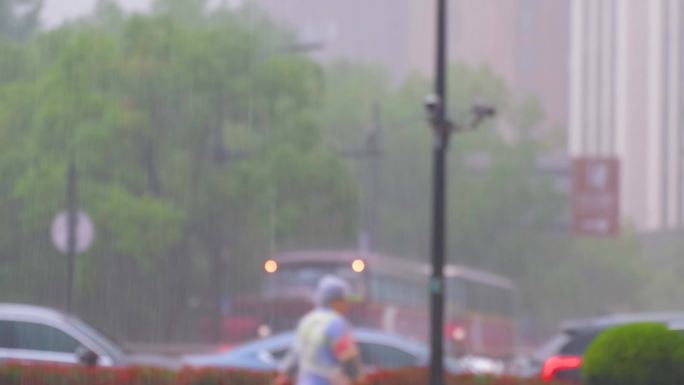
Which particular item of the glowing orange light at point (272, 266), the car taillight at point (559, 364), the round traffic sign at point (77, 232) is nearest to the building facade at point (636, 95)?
the glowing orange light at point (272, 266)

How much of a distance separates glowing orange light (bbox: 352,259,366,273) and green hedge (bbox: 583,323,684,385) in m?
16.3

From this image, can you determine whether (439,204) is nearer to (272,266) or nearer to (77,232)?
(77,232)

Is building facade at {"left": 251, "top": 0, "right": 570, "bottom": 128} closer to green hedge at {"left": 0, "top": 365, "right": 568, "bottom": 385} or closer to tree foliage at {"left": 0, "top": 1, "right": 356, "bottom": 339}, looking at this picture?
tree foliage at {"left": 0, "top": 1, "right": 356, "bottom": 339}

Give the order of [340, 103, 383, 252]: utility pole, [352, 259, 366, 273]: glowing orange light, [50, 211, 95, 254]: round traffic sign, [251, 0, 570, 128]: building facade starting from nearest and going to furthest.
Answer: [50, 211, 95, 254]: round traffic sign, [352, 259, 366, 273]: glowing orange light, [340, 103, 383, 252]: utility pole, [251, 0, 570, 128]: building facade

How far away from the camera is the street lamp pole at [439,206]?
479 inches

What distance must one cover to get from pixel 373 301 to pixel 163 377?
1661cm

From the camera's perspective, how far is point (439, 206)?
12445 millimetres

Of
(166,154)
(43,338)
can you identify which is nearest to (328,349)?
(43,338)

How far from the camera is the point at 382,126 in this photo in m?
44.3

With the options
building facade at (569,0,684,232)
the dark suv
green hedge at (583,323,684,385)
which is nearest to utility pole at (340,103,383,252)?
building facade at (569,0,684,232)

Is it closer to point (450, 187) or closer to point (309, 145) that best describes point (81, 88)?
point (309, 145)

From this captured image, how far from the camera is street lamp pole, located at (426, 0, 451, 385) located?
12156 millimetres

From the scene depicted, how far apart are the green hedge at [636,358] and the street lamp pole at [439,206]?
2.22 m

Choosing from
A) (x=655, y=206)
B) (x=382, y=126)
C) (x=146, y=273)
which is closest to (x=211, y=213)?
(x=146, y=273)
